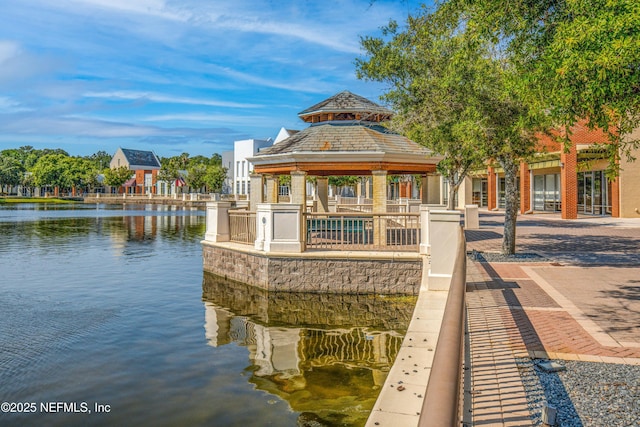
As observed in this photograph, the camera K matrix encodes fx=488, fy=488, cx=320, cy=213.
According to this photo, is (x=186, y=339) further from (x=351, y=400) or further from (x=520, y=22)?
(x=520, y=22)

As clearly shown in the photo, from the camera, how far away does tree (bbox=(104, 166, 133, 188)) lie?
9919 cm

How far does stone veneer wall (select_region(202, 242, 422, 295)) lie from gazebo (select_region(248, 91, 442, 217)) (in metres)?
3.00

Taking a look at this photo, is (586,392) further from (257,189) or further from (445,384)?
(257,189)

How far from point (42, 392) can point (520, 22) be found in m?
9.10

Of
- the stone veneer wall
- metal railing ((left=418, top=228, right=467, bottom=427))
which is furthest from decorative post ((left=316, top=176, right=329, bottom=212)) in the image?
metal railing ((left=418, top=228, right=467, bottom=427))

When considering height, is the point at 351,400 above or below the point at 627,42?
below

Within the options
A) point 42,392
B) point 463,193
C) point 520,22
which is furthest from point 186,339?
point 463,193

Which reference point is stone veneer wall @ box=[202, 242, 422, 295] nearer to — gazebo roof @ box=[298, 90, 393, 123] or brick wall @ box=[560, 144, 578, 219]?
gazebo roof @ box=[298, 90, 393, 123]

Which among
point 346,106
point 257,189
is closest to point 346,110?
point 346,106

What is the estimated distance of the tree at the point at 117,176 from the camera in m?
99.2

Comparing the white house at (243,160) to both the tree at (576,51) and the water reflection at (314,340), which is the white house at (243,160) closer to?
the water reflection at (314,340)

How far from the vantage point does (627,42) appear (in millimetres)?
5293

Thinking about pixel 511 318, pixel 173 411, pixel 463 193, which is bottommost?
pixel 173 411

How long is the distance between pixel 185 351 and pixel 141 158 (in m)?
111
